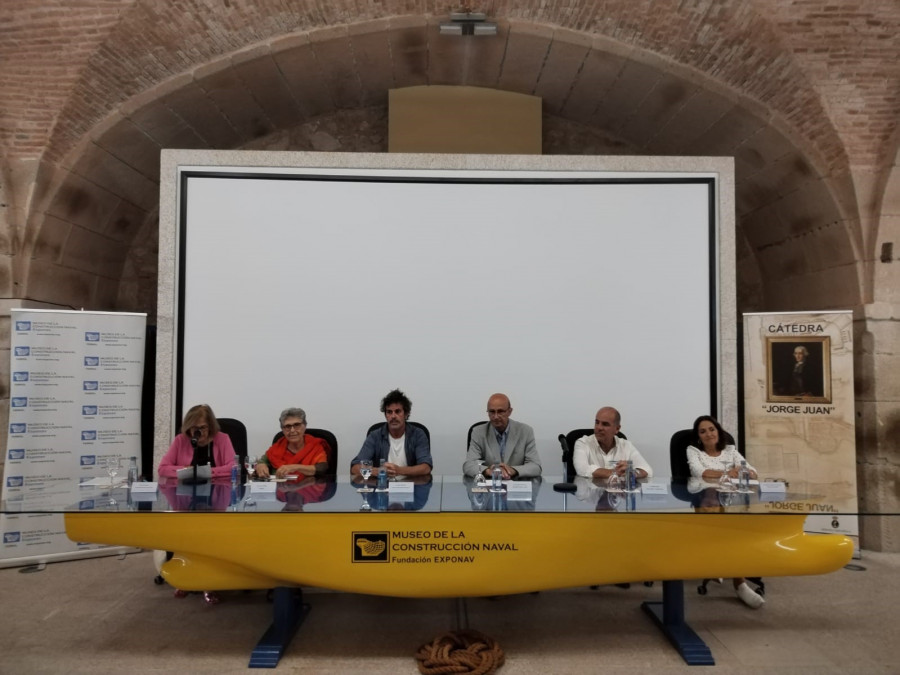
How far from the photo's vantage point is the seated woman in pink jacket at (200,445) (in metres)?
3.31

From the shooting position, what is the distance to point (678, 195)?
4762mm

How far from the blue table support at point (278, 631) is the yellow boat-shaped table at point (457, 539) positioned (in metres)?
0.01

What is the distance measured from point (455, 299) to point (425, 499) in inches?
89.9

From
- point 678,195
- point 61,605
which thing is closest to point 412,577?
point 61,605

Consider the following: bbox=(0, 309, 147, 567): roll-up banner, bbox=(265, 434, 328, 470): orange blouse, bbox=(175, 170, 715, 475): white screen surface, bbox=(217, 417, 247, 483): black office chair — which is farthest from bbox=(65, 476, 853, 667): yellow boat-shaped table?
bbox=(0, 309, 147, 567): roll-up banner

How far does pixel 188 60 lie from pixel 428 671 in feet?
16.2

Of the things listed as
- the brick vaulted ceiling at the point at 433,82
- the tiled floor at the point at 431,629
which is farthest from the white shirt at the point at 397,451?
the brick vaulted ceiling at the point at 433,82

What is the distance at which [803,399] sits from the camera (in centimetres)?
480

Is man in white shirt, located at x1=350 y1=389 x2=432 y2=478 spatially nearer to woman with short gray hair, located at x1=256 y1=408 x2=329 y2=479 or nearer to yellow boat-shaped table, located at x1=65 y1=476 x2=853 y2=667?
woman with short gray hair, located at x1=256 y1=408 x2=329 y2=479

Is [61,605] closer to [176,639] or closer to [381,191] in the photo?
[176,639]

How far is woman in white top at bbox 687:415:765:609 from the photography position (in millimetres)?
3410

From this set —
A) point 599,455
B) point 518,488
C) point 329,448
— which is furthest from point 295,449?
point 599,455

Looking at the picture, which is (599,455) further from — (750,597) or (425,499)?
(425,499)

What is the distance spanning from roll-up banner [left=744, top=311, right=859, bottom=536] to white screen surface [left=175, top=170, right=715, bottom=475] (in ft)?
1.84
